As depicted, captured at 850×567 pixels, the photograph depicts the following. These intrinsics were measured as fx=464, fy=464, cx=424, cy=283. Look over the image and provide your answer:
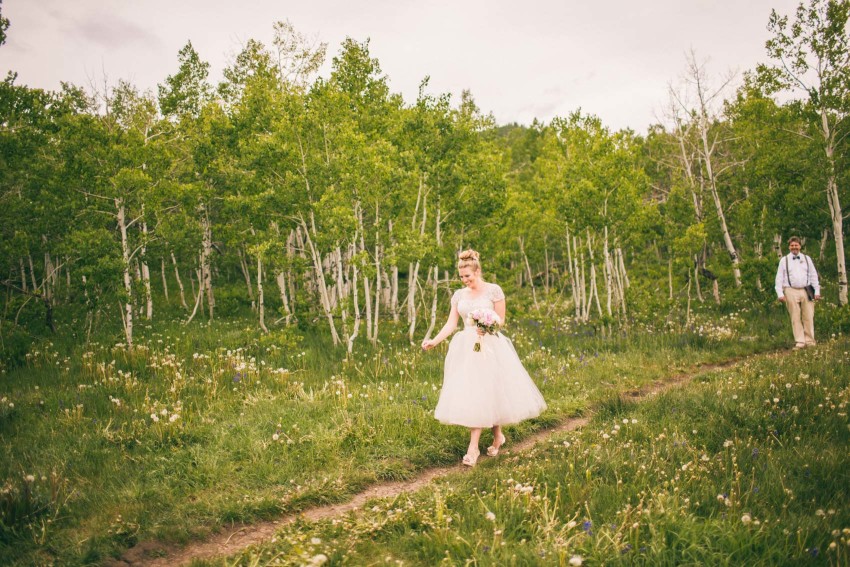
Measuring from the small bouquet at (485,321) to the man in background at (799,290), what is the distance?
10.0 m

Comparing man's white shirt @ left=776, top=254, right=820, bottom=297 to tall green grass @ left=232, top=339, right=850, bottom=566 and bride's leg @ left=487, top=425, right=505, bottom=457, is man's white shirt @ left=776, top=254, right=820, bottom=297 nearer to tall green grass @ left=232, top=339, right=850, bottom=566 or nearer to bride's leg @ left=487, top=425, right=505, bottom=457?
tall green grass @ left=232, top=339, right=850, bottom=566

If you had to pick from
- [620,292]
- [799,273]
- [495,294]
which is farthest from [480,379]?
[620,292]

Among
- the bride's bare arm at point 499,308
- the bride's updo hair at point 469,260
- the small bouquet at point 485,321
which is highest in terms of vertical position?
the bride's updo hair at point 469,260

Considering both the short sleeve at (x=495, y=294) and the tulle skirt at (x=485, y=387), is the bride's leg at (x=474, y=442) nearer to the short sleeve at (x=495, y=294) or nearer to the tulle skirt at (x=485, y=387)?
the tulle skirt at (x=485, y=387)

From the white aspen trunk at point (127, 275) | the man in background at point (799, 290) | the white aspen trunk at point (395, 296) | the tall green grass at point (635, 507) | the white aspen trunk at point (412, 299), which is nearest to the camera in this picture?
the tall green grass at point (635, 507)

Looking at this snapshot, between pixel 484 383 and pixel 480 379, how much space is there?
70 mm

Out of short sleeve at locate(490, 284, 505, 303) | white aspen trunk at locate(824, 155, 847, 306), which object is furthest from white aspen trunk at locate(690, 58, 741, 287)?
short sleeve at locate(490, 284, 505, 303)

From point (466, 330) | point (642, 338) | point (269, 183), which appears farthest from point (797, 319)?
point (269, 183)

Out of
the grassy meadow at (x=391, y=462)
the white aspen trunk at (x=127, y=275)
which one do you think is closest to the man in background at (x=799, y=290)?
the grassy meadow at (x=391, y=462)

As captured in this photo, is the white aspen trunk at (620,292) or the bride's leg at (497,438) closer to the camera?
the bride's leg at (497,438)

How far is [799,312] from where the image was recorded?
11953mm

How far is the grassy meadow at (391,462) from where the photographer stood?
3.98 m

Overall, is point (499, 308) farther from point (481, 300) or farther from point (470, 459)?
point (470, 459)

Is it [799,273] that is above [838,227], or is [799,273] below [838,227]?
below
